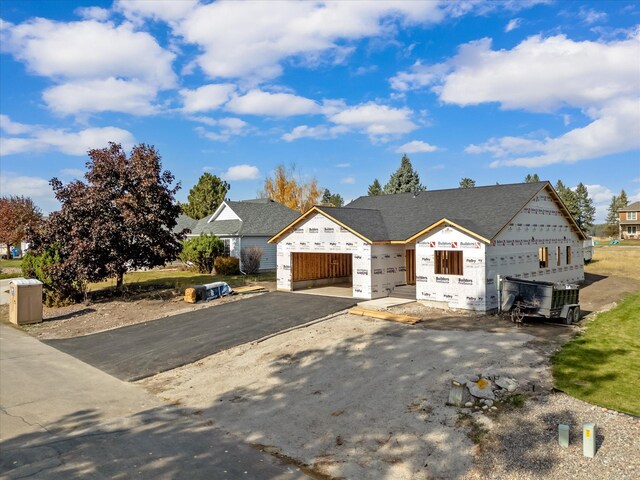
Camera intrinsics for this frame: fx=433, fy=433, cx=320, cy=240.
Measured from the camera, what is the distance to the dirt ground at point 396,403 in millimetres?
7285

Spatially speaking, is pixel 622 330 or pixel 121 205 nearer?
pixel 622 330

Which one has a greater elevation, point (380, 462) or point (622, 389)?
point (622, 389)

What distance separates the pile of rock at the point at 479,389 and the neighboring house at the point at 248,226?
2694cm

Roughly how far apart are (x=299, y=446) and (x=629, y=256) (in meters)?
41.8

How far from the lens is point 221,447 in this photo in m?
8.33

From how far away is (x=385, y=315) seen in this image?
16828mm

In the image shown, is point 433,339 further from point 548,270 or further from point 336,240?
point 548,270

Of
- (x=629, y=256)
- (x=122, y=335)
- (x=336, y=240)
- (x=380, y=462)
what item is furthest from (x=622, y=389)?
(x=629, y=256)

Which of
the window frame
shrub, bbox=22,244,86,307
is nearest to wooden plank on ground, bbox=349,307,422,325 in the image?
the window frame

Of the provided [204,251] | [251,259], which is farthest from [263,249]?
[204,251]

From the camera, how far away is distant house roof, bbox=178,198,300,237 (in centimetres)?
3603

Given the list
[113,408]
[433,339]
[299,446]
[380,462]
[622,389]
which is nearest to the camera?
[380,462]

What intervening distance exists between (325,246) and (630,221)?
72.5m

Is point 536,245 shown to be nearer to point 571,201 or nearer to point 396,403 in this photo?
point 396,403
